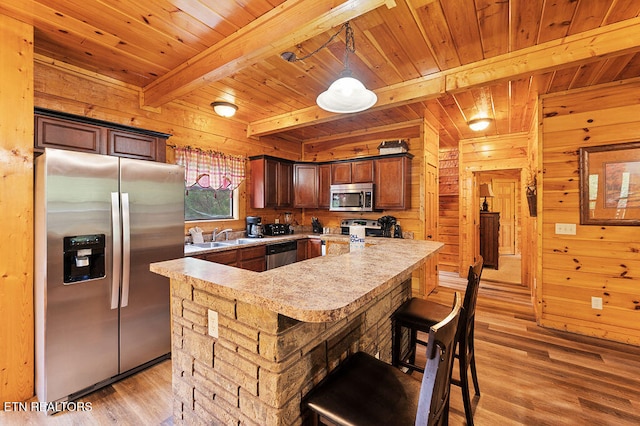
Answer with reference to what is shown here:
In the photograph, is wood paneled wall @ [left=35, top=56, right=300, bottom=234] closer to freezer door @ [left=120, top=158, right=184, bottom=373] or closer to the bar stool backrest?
freezer door @ [left=120, top=158, right=184, bottom=373]

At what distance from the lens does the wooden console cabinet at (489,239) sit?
21.5 ft

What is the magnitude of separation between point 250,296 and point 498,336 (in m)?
3.22

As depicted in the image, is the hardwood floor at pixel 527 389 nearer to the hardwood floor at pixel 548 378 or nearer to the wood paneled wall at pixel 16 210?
the hardwood floor at pixel 548 378

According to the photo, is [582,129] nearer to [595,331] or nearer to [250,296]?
[595,331]

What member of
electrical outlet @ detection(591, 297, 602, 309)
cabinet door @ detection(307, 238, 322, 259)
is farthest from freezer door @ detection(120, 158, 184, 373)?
electrical outlet @ detection(591, 297, 602, 309)

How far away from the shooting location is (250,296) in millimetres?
1080

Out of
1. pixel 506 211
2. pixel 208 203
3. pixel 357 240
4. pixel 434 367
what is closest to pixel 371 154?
pixel 208 203

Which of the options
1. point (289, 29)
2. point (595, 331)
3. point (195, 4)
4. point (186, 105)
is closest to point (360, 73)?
point (289, 29)

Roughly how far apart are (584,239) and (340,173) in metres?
3.25

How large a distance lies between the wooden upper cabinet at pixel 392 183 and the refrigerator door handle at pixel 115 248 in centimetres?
334

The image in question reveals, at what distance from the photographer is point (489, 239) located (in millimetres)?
6641

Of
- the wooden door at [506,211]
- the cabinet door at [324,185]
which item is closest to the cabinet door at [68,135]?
→ the cabinet door at [324,185]

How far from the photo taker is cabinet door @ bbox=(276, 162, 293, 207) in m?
4.69

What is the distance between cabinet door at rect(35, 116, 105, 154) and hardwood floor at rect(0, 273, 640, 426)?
6.48 ft
